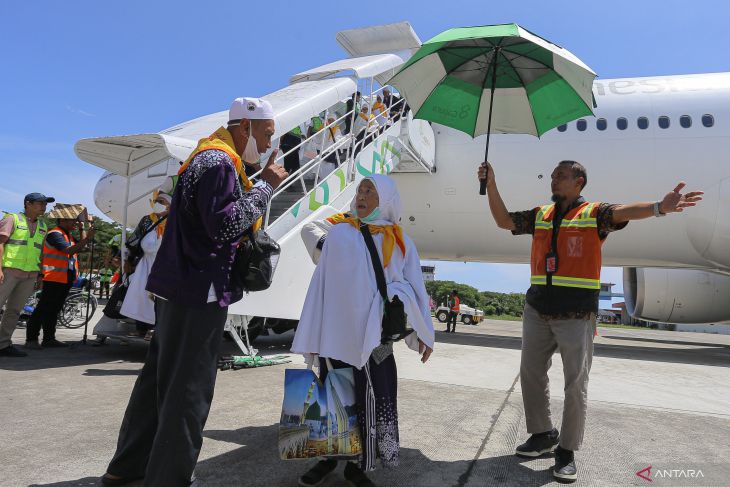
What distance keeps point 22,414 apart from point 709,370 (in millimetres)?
8016

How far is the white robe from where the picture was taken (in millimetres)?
2334

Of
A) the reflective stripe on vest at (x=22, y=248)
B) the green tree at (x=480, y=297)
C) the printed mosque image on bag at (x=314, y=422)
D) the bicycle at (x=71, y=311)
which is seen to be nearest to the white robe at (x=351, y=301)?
the printed mosque image on bag at (x=314, y=422)

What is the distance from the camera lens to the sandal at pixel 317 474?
2.24m

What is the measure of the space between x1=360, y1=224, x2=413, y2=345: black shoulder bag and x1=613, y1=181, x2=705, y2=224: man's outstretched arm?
4.44ft

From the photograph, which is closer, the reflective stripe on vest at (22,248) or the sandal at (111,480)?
the sandal at (111,480)

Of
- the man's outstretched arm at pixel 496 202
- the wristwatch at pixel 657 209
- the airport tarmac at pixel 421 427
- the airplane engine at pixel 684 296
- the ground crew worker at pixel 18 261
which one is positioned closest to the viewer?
the airport tarmac at pixel 421 427

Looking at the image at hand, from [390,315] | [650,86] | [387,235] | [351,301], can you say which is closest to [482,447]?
[390,315]

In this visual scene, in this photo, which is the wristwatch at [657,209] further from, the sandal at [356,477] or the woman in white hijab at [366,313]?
the sandal at [356,477]

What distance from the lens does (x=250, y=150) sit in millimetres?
2238

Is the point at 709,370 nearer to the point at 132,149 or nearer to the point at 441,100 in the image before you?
the point at 441,100

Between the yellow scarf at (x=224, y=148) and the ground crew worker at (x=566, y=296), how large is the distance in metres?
1.66

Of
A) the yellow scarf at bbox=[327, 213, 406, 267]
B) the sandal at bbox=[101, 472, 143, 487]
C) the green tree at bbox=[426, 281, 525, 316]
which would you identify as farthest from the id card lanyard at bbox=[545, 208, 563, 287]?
the green tree at bbox=[426, 281, 525, 316]

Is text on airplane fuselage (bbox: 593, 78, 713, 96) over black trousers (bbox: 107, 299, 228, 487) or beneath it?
over

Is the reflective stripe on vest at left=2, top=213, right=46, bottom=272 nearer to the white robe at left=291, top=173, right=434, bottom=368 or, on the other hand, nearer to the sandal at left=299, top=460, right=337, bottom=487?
the white robe at left=291, top=173, right=434, bottom=368
